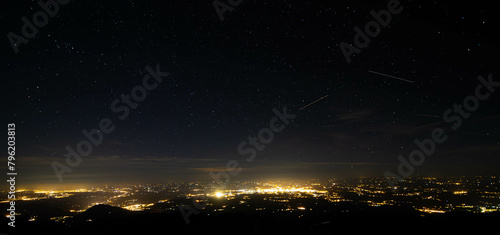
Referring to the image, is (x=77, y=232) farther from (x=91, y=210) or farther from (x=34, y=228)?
(x=91, y=210)

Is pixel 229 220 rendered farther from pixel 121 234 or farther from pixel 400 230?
pixel 400 230

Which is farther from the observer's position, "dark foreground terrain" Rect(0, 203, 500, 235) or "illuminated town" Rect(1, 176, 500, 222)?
"illuminated town" Rect(1, 176, 500, 222)

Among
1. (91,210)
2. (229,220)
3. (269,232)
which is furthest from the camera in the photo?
(91,210)

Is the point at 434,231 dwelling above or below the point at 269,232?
below

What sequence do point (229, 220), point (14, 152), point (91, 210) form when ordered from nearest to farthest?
point (14, 152) < point (229, 220) < point (91, 210)

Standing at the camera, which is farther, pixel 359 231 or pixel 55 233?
pixel 359 231

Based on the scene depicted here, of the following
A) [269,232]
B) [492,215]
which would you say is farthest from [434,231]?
[269,232]

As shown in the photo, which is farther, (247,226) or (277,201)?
(277,201)

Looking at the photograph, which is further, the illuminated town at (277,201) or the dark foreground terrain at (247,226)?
the illuminated town at (277,201)

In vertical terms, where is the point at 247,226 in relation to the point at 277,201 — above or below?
above

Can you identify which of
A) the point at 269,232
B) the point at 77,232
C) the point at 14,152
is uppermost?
the point at 14,152
